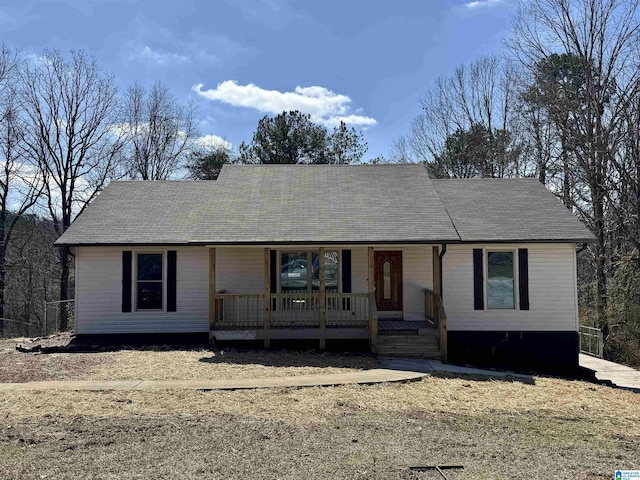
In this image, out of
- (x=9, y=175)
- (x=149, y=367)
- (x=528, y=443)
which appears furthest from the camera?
(x=9, y=175)

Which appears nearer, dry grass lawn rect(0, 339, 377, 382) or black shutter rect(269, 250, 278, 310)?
dry grass lawn rect(0, 339, 377, 382)

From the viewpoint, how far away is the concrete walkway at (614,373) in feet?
38.8

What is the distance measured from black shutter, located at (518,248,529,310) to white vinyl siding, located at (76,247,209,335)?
8.61 meters

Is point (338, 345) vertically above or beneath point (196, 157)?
beneath

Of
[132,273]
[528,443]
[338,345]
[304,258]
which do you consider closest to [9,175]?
[132,273]

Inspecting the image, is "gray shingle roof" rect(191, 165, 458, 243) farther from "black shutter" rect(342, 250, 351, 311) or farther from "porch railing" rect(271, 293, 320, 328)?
"porch railing" rect(271, 293, 320, 328)

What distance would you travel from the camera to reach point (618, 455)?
5.53m

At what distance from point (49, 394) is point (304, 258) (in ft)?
24.9

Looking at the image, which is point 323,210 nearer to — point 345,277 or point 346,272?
point 346,272

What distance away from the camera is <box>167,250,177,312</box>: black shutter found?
45.2ft

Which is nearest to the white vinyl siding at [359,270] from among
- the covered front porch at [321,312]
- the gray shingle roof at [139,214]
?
the covered front porch at [321,312]

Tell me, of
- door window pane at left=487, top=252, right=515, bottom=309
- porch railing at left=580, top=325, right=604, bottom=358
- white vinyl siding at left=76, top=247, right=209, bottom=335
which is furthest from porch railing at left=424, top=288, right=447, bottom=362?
porch railing at left=580, top=325, right=604, bottom=358

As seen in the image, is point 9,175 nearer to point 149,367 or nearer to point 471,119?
point 149,367

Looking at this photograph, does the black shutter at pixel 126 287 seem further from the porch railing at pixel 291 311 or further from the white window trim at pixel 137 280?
the porch railing at pixel 291 311
